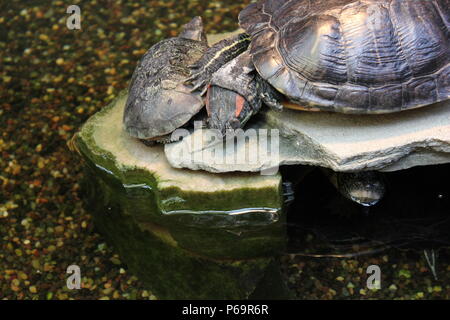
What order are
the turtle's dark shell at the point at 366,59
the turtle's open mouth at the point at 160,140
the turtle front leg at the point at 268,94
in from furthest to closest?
1. the turtle's open mouth at the point at 160,140
2. the turtle front leg at the point at 268,94
3. the turtle's dark shell at the point at 366,59

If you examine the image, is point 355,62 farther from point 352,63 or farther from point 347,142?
point 347,142

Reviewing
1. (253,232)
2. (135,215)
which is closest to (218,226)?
(253,232)

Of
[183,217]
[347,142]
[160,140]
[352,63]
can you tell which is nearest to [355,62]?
[352,63]

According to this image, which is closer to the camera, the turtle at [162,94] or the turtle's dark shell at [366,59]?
the turtle's dark shell at [366,59]

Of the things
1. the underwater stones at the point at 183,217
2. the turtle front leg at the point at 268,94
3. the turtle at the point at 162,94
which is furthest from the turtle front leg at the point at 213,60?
the underwater stones at the point at 183,217

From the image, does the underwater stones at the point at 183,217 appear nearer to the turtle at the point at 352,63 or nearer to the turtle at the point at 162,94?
the turtle at the point at 162,94

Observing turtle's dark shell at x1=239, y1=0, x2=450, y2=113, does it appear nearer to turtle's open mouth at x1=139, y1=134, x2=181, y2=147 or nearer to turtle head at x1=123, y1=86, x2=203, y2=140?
turtle head at x1=123, y1=86, x2=203, y2=140

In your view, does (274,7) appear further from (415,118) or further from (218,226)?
(218,226)
